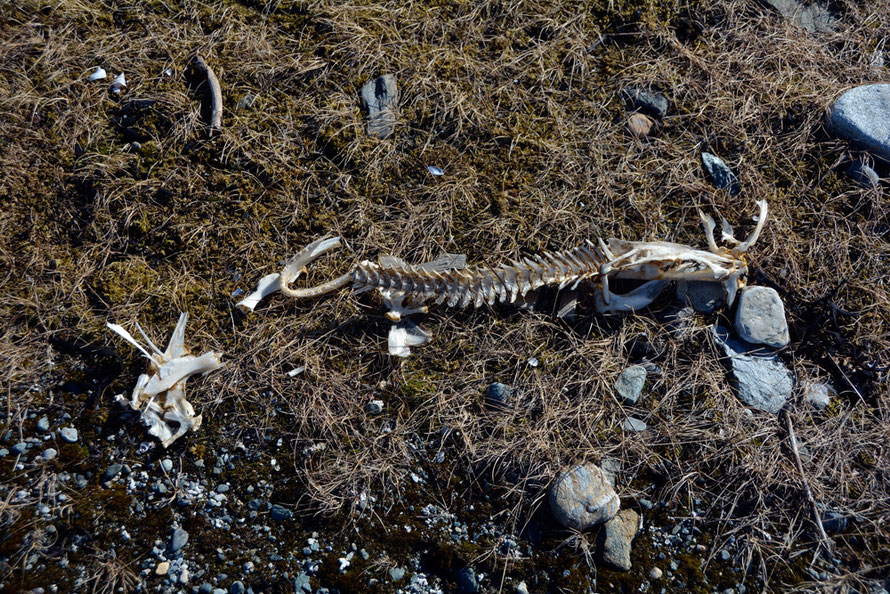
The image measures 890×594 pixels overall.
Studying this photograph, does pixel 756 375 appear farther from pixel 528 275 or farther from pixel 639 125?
pixel 639 125

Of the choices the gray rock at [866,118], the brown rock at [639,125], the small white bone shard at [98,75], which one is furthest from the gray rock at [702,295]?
the small white bone shard at [98,75]

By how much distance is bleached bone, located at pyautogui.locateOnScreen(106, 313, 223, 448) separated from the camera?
8.52 feet

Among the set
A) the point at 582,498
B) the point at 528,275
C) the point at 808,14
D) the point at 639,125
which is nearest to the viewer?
the point at 582,498

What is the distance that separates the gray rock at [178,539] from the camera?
250 cm

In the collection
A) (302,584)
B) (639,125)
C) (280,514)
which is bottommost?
(302,584)

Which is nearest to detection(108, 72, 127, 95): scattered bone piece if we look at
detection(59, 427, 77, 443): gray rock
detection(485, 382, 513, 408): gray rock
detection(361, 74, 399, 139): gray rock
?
detection(361, 74, 399, 139): gray rock

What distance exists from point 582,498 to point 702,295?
1.18 meters

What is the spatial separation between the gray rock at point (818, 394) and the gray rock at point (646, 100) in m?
1.60

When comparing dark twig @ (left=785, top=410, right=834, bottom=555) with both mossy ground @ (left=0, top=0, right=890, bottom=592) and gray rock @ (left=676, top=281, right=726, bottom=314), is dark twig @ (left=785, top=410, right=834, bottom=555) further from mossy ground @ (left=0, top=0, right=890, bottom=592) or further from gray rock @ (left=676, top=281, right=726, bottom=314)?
gray rock @ (left=676, top=281, right=726, bottom=314)

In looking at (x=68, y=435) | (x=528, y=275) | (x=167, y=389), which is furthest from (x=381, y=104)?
(x=68, y=435)

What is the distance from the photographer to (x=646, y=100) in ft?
10.4

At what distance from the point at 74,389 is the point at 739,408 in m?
3.16

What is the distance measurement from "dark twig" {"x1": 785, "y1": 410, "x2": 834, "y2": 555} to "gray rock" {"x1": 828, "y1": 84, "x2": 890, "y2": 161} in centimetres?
154

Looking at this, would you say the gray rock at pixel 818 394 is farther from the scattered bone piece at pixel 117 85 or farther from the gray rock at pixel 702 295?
the scattered bone piece at pixel 117 85
